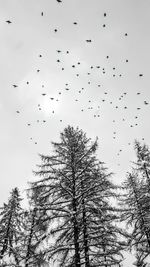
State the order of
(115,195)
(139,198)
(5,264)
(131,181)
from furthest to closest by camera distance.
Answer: (131,181) < (139,198) < (5,264) < (115,195)

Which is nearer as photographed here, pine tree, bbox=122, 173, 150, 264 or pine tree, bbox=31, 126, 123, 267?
pine tree, bbox=31, 126, 123, 267

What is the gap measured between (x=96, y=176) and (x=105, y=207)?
4.68ft

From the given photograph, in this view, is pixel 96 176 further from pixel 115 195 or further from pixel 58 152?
pixel 58 152

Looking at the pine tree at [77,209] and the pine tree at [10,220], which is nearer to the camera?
the pine tree at [77,209]

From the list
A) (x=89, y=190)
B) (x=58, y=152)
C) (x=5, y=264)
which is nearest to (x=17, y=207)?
(x=5, y=264)

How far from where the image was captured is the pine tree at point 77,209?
954 centimetres

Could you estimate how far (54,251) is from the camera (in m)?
9.44

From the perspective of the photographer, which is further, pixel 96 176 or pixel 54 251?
pixel 96 176

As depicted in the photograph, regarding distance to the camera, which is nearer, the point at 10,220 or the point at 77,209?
the point at 77,209

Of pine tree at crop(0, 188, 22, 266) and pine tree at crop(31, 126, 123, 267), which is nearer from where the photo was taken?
pine tree at crop(31, 126, 123, 267)

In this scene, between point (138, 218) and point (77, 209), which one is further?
point (138, 218)

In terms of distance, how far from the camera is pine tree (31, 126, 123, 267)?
954 centimetres

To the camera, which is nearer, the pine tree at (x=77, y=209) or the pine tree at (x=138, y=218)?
the pine tree at (x=77, y=209)

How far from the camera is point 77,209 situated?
33.6 ft
